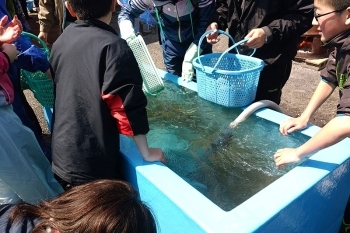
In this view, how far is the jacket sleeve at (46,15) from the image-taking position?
3.89 meters

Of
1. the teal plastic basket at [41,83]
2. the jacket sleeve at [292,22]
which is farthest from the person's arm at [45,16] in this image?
the jacket sleeve at [292,22]

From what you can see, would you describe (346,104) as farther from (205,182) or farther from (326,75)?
(205,182)

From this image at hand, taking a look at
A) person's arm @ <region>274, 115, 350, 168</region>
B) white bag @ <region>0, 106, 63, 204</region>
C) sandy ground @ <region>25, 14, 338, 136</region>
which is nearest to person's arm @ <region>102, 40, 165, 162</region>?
white bag @ <region>0, 106, 63, 204</region>

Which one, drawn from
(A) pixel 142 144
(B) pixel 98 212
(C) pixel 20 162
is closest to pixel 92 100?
(A) pixel 142 144

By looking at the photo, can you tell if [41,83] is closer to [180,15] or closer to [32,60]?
[32,60]

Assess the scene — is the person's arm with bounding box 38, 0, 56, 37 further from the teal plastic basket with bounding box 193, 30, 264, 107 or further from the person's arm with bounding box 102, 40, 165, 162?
the person's arm with bounding box 102, 40, 165, 162

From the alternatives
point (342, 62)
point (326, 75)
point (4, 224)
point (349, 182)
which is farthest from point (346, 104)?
point (4, 224)

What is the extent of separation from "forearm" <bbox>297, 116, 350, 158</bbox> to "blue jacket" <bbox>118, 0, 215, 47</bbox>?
4.34 feet

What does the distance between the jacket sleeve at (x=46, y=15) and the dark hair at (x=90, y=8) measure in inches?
99.5

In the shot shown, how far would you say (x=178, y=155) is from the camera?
2.11 m

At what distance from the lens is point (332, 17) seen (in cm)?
160

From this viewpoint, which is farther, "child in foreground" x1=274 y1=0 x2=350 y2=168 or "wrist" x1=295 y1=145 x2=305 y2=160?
"wrist" x1=295 y1=145 x2=305 y2=160

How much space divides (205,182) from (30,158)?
3.52 feet

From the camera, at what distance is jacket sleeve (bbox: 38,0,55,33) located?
389cm
